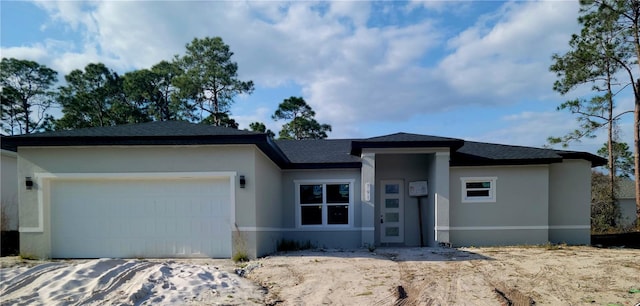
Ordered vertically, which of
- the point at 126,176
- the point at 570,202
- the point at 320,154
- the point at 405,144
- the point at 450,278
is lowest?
the point at 450,278

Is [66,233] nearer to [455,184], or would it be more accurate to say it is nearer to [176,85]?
[455,184]

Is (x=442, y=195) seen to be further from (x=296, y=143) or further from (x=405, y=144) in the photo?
(x=296, y=143)

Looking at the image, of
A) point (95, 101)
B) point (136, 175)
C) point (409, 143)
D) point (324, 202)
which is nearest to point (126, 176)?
point (136, 175)

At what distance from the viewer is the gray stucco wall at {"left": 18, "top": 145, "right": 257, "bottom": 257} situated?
356 inches

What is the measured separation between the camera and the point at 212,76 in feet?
90.5

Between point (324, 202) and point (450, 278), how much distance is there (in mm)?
6154

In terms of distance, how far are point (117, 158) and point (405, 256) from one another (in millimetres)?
7602

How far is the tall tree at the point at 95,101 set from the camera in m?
27.5

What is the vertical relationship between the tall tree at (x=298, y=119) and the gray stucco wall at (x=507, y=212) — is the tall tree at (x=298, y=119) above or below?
Answer: above

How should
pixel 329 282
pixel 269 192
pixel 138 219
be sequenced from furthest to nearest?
pixel 269 192 → pixel 138 219 → pixel 329 282

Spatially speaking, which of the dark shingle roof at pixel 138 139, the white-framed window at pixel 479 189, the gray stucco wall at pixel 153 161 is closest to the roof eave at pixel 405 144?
the white-framed window at pixel 479 189

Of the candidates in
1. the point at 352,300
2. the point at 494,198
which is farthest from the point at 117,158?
the point at 494,198

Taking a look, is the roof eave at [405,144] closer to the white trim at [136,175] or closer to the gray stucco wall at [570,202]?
the gray stucco wall at [570,202]

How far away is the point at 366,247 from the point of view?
11383 mm
